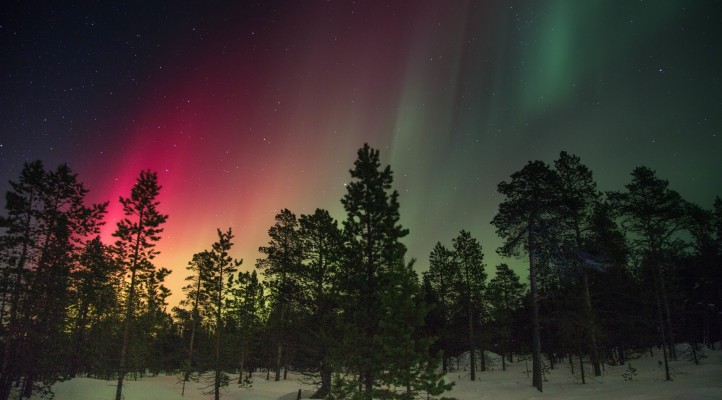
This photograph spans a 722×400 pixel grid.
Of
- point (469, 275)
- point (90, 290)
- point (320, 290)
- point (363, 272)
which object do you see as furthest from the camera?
point (469, 275)

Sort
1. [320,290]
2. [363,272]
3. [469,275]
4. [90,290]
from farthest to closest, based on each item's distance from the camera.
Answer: [469,275] < [90,290] < [320,290] < [363,272]

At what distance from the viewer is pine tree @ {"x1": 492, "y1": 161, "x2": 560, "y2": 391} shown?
2397cm

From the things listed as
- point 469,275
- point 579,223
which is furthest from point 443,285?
point 579,223

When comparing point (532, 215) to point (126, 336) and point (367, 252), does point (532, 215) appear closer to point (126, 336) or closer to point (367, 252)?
point (367, 252)

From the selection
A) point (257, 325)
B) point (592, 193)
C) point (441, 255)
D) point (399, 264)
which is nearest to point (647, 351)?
point (441, 255)

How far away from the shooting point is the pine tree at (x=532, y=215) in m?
24.0

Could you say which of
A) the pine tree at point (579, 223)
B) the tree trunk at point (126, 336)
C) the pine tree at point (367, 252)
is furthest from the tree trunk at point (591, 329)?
the tree trunk at point (126, 336)

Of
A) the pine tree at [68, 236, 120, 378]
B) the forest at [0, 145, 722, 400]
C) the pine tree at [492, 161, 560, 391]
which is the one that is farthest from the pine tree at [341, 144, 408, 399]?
the pine tree at [68, 236, 120, 378]

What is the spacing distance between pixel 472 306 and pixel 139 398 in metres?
34.3

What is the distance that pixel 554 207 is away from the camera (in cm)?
2391

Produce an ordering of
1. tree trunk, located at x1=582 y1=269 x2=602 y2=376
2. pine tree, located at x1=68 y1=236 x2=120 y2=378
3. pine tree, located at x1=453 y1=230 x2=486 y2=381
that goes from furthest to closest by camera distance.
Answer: pine tree, located at x1=453 y1=230 x2=486 y2=381
pine tree, located at x1=68 y1=236 x2=120 y2=378
tree trunk, located at x1=582 y1=269 x2=602 y2=376

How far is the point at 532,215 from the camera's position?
24.5 metres

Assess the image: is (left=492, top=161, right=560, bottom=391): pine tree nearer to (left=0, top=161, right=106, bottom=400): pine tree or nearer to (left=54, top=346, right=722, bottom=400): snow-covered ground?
(left=54, top=346, right=722, bottom=400): snow-covered ground

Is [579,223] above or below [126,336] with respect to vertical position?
above
